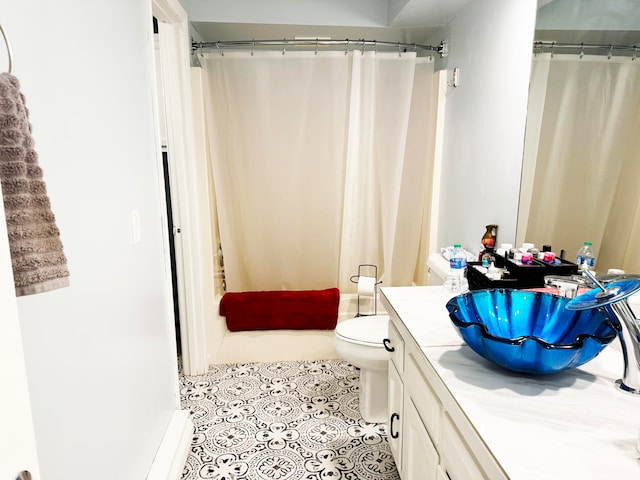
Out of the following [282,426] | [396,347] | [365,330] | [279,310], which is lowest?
[282,426]

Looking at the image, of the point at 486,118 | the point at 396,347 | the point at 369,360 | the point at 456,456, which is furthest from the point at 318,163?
the point at 456,456

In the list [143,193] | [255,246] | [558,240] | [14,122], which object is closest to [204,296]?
[255,246]

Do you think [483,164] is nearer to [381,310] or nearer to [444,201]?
[444,201]

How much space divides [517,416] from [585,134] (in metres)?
1.08

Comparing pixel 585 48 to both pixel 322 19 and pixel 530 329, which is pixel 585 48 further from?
pixel 322 19

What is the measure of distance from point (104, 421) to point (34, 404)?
1.20ft

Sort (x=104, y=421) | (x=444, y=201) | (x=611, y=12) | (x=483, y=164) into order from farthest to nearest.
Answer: (x=444, y=201)
(x=483, y=164)
(x=611, y=12)
(x=104, y=421)

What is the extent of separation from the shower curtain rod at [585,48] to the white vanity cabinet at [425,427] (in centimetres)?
110

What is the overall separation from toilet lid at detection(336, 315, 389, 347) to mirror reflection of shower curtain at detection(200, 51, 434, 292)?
80 cm

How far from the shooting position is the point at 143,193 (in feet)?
5.18

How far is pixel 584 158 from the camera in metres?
1.48

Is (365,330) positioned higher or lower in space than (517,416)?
lower

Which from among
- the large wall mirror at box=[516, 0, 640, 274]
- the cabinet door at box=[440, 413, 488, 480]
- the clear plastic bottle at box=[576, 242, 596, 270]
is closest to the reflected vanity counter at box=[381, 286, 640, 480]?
the cabinet door at box=[440, 413, 488, 480]

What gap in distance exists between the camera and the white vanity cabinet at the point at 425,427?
2.95 ft
